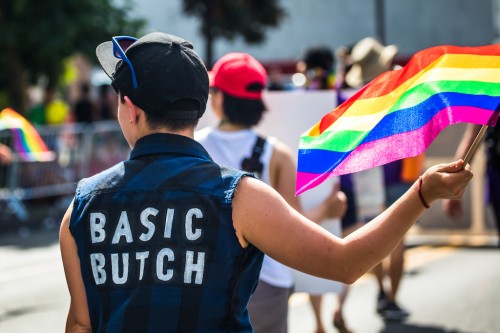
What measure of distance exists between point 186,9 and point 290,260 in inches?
1293

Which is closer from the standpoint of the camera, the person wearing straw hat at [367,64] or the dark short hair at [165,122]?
the dark short hair at [165,122]

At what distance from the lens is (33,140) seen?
13.2 metres

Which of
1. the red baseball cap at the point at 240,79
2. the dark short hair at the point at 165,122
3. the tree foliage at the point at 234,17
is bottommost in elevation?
the tree foliage at the point at 234,17

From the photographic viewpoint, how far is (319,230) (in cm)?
230

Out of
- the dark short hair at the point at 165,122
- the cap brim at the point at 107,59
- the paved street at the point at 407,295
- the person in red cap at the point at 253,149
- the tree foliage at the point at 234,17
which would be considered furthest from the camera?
the tree foliage at the point at 234,17

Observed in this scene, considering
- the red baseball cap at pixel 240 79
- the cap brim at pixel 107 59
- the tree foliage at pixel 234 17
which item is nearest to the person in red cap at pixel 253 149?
the red baseball cap at pixel 240 79

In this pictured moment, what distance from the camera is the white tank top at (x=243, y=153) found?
4.21 meters

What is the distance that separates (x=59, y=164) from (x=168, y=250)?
12658mm

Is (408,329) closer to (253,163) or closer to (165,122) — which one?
(253,163)

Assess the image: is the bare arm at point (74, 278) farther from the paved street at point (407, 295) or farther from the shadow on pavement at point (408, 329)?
the shadow on pavement at point (408, 329)

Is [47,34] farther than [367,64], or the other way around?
[47,34]

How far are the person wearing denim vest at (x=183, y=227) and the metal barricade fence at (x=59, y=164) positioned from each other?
11.4m

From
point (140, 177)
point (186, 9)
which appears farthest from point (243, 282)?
point (186, 9)

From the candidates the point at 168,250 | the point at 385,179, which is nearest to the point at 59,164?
the point at 385,179
